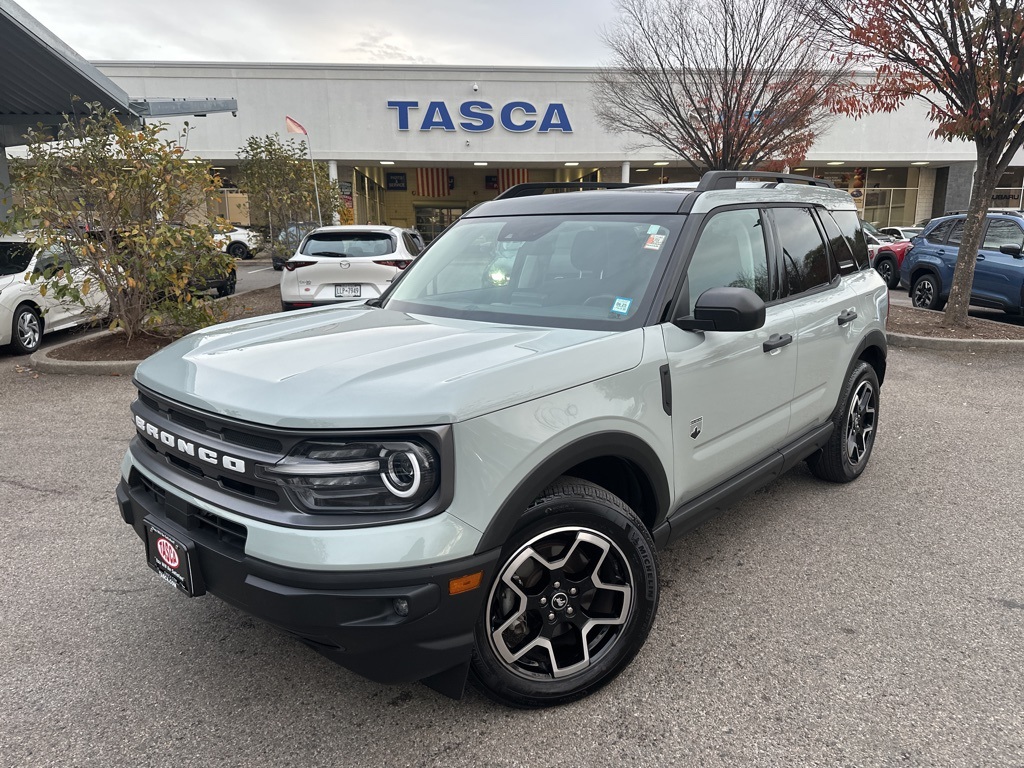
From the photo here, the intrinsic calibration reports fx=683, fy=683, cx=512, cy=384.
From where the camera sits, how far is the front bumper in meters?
1.91

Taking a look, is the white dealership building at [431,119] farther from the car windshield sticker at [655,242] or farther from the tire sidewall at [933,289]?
the car windshield sticker at [655,242]

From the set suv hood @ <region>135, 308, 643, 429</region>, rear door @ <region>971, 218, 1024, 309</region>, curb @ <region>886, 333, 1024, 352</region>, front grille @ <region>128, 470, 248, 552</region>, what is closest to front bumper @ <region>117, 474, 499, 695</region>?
front grille @ <region>128, 470, 248, 552</region>

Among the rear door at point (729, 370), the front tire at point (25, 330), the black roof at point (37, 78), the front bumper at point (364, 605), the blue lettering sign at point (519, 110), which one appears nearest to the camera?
the front bumper at point (364, 605)

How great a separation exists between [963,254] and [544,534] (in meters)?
9.48

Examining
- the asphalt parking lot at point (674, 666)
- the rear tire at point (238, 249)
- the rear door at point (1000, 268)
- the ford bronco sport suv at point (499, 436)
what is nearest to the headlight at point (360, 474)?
the ford bronco sport suv at point (499, 436)

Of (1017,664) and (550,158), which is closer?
(1017,664)

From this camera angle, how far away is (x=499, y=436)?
206 cm

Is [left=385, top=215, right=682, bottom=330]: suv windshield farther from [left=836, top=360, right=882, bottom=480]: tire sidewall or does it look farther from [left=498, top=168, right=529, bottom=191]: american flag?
[left=498, top=168, right=529, bottom=191]: american flag

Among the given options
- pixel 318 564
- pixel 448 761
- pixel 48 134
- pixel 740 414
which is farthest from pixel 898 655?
pixel 48 134

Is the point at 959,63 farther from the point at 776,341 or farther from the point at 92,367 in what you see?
the point at 92,367

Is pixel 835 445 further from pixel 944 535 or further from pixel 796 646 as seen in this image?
pixel 796 646

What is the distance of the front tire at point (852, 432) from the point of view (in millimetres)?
4207

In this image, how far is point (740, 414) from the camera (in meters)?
3.10

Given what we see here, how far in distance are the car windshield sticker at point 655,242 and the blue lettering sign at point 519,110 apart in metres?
27.0
